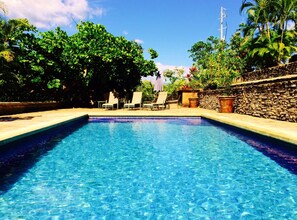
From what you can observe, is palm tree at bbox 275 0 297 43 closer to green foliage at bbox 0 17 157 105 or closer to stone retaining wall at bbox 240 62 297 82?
stone retaining wall at bbox 240 62 297 82

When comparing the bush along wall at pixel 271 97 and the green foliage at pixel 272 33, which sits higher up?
the green foliage at pixel 272 33

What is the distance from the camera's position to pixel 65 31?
1906 cm

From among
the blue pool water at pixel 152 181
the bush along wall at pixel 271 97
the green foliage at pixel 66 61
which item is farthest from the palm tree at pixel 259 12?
the blue pool water at pixel 152 181

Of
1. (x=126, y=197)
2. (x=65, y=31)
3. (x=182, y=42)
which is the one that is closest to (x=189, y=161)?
(x=126, y=197)

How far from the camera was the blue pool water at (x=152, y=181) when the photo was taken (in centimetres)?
338

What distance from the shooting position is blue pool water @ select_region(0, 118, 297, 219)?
338 cm

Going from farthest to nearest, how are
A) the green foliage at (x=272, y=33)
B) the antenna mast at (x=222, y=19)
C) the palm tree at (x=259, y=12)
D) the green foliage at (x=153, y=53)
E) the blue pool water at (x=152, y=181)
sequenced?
the antenna mast at (x=222, y=19) < the palm tree at (x=259, y=12) < the green foliage at (x=272, y=33) < the green foliage at (x=153, y=53) < the blue pool water at (x=152, y=181)

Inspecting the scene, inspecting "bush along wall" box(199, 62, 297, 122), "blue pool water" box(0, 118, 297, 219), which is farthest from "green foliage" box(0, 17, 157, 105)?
"blue pool water" box(0, 118, 297, 219)

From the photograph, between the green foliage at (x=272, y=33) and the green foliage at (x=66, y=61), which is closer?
the green foliage at (x=66, y=61)

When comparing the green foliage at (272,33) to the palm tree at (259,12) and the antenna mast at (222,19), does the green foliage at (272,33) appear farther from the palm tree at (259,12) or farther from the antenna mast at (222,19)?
the antenna mast at (222,19)

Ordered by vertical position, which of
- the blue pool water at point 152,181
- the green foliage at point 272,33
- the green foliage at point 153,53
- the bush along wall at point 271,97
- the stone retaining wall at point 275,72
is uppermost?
the green foliage at point 272,33

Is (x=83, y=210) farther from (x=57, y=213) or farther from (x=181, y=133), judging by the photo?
(x=181, y=133)

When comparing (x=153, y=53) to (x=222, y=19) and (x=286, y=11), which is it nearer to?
(x=286, y=11)

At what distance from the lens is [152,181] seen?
455 centimetres
